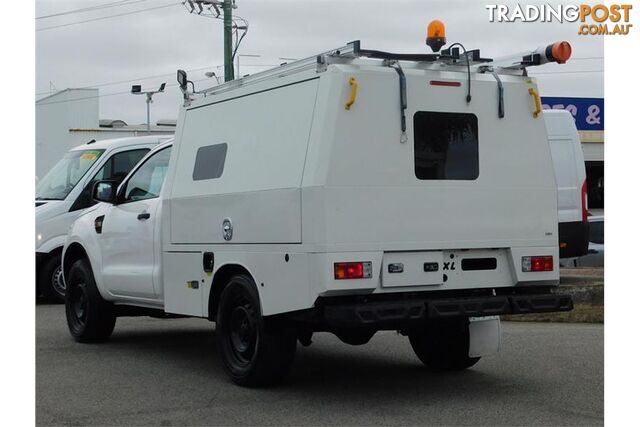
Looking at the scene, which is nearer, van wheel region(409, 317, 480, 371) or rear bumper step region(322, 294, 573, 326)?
rear bumper step region(322, 294, 573, 326)

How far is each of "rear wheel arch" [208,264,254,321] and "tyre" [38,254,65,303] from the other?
283 inches

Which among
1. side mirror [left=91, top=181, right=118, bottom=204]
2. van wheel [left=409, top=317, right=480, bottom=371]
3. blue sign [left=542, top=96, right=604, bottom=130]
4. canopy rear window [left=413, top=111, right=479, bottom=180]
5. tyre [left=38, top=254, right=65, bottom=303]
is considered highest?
blue sign [left=542, top=96, right=604, bottom=130]

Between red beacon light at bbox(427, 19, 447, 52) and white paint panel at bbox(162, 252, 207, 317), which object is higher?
red beacon light at bbox(427, 19, 447, 52)

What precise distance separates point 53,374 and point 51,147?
36.7m

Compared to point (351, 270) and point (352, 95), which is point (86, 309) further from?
point (352, 95)

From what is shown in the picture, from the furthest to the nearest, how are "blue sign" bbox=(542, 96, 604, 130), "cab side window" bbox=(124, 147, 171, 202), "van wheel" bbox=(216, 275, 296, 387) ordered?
"blue sign" bbox=(542, 96, 604, 130), "cab side window" bbox=(124, 147, 171, 202), "van wheel" bbox=(216, 275, 296, 387)

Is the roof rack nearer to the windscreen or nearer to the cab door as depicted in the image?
the cab door

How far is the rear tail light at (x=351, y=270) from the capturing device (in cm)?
700

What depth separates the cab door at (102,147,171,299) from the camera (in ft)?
31.4

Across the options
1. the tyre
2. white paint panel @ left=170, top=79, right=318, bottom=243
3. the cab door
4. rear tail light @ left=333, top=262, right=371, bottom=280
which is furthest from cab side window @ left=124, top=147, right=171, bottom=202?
the tyre

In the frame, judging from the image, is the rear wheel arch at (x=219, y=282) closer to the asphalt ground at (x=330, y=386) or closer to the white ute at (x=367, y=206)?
the white ute at (x=367, y=206)

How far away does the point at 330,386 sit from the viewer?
325 inches

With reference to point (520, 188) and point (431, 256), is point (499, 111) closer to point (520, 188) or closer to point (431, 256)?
point (520, 188)

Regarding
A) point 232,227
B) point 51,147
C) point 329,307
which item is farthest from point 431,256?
point 51,147
